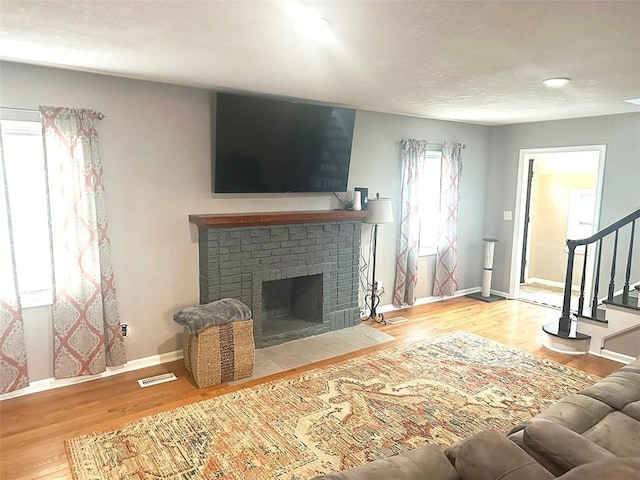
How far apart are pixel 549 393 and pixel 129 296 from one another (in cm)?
340

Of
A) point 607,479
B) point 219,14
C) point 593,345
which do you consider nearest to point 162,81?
point 219,14

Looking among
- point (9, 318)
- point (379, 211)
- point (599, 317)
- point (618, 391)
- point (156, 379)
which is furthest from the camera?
point (379, 211)

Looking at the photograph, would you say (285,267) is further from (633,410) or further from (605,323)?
(605,323)

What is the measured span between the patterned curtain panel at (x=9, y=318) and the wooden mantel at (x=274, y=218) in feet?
4.31

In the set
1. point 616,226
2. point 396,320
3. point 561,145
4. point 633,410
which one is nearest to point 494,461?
point 633,410

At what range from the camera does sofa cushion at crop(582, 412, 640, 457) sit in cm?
185

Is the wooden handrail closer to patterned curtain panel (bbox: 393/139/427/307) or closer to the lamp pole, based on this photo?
patterned curtain panel (bbox: 393/139/427/307)

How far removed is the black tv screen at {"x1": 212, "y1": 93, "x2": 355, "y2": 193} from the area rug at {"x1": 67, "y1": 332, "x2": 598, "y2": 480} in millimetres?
1774

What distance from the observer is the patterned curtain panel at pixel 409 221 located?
526 centimetres

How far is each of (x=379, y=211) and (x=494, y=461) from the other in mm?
3543

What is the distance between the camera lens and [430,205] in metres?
5.77

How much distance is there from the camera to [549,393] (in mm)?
3361

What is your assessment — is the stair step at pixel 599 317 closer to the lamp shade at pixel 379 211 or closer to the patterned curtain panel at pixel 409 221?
the patterned curtain panel at pixel 409 221

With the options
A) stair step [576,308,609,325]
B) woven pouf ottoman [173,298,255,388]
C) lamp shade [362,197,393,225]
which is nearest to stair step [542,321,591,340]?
stair step [576,308,609,325]
